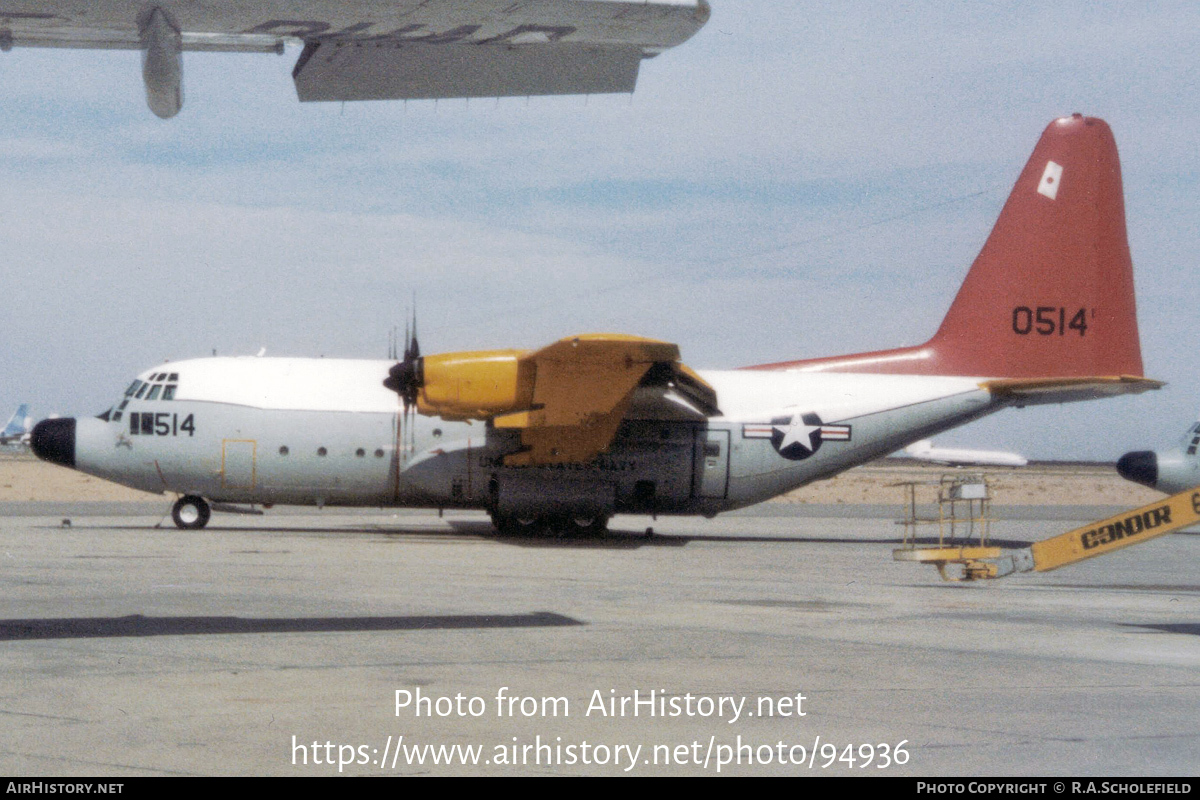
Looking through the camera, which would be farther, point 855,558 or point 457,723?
point 855,558

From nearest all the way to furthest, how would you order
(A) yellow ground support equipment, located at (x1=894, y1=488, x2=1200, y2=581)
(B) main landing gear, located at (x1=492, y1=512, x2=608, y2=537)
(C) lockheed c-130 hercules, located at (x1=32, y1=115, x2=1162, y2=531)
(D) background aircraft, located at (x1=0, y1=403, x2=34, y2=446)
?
(A) yellow ground support equipment, located at (x1=894, y1=488, x2=1200, y2=581) → (C) lockheed c-130 hercules, located at (x1=32, y1=115, x2=1162, y2=531) → (B) main landing gear, located at (x1=492, y1=512, x2=608, y2=537) → (D) background aircraft, located at (x1=0, y1=403, x2=34, y2=446)

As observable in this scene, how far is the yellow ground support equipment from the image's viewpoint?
11062mm

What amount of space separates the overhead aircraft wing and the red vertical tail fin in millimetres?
4556

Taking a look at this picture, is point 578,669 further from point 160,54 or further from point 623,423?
point 623,423

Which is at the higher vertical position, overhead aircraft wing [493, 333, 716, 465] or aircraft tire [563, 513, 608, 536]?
overhead aircraft wing [493, 333, 716, 465]

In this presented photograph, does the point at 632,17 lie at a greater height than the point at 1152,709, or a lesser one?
greater

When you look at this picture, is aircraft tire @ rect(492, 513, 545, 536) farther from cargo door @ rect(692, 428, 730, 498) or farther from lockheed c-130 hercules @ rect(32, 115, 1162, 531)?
cargo door @ rect(692, 428, 730, 498)

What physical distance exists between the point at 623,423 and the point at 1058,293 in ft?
31.3

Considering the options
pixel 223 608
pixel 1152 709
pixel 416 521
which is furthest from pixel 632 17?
pixel 416 521

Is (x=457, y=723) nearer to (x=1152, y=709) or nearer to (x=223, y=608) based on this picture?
(x=1152, y=709)

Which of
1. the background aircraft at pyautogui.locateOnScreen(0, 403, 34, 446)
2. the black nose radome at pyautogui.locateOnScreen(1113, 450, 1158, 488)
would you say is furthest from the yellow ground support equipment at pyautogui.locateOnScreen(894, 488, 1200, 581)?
the background aircraft at pyautogui.locateOnScreen(0, 403, 34, 446)
